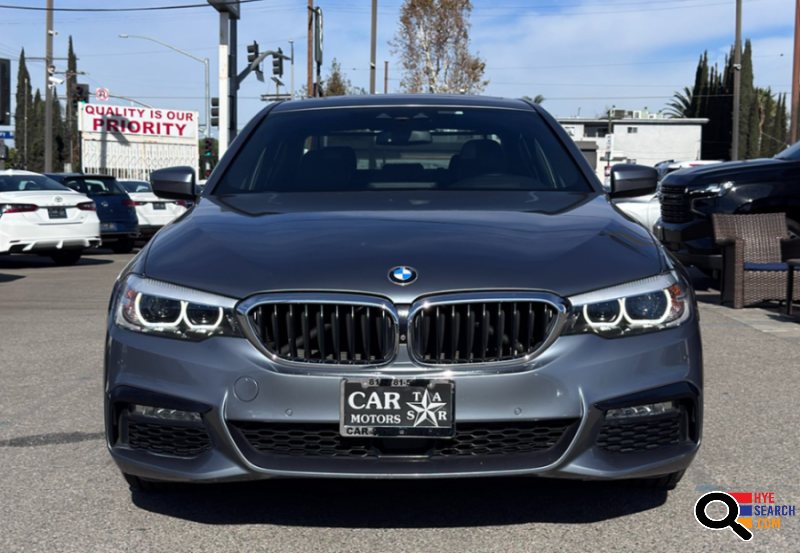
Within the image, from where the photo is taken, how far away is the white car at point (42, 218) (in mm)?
15719

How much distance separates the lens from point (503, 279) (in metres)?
3.20

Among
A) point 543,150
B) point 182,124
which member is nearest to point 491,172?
point 543,150

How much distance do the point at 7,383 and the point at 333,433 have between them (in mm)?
3771

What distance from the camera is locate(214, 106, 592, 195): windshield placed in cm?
456

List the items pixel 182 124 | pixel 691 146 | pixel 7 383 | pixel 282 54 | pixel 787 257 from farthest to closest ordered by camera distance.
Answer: pixel 691 146 → pixel 182 124 → pixel 282 54 → pixel 787 257 → pixel 7 383

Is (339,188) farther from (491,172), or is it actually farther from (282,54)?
(282,54)

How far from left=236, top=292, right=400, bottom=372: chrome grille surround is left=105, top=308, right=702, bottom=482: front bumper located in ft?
0.10

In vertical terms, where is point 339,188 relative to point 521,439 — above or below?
above

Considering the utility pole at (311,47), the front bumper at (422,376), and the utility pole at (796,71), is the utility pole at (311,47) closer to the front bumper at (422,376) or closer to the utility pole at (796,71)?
the utility pole at (796,71)

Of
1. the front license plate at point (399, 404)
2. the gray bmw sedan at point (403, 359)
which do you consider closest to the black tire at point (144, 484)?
the gray bmw sedan at point (403, 359)

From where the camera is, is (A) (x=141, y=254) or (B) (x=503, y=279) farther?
(A) (x=141, y=254)

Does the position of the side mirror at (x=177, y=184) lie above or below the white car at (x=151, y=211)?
above

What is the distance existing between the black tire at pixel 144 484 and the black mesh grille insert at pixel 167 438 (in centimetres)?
Result: 36

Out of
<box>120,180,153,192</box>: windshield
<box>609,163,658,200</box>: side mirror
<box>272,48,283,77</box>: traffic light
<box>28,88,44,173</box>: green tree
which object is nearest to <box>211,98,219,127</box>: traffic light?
<box>272,48,283,77</box>: traffic light
